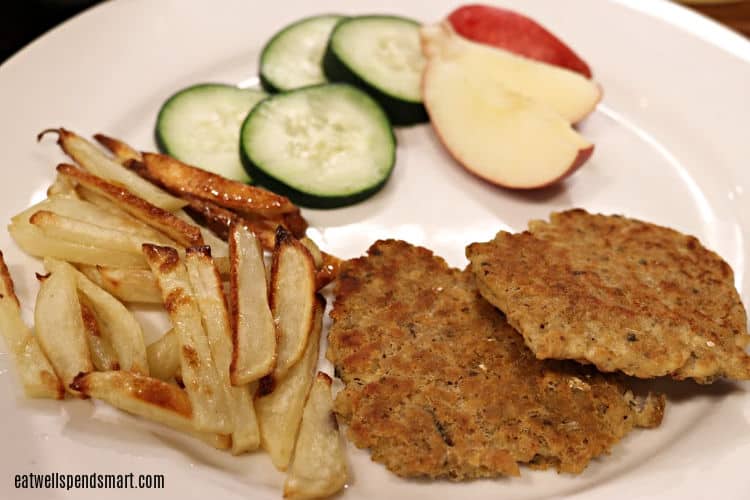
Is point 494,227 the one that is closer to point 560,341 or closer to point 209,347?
point 560,341

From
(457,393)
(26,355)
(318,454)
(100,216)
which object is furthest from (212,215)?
(457,393)

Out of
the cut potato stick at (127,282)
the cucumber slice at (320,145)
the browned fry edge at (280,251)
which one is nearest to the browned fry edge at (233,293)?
the browned fry edge at (280,251)

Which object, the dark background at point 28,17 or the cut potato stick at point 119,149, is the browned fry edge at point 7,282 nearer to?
the cut potato stick at point 119,149

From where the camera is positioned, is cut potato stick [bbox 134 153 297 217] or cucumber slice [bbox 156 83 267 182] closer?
cut potato stick [bbox 134 153 297 217]

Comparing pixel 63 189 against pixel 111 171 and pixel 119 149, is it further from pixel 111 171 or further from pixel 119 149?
pixel 119 149

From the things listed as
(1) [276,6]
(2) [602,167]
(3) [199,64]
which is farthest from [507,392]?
(1) [276,6]

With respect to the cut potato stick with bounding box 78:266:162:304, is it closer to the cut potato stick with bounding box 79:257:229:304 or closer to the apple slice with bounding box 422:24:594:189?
the cut potato stick with bounding box 79:257:229:304

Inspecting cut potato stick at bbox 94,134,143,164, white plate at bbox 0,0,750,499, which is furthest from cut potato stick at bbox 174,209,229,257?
cut potato stick at bbox 94,134,143,164
